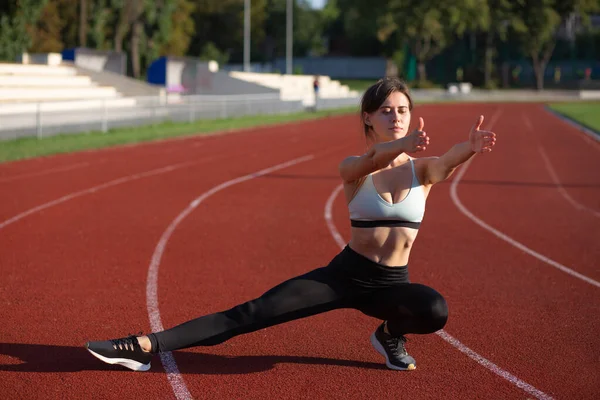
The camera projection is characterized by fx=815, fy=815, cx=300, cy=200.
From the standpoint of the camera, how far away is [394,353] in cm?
512

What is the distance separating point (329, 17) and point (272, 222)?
114479 millimetres

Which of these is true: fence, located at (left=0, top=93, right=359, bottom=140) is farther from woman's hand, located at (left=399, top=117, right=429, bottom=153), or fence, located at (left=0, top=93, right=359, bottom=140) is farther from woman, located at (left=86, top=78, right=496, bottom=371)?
woman's hand, located at (left=399, top=117, right=429, bottom=153)

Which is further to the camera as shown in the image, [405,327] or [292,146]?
[292,146]

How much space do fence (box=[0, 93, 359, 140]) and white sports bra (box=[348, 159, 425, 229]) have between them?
1875 cm

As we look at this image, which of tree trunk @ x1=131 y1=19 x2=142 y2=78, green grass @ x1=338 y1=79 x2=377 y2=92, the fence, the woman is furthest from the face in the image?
green grass @ x1=338 y1=79 x2=377 y2=92

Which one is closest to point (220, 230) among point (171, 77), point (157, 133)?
point (157, 133)

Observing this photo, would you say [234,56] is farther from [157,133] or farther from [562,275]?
[562,275]

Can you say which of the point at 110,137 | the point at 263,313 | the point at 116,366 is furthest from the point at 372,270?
the point at 110,137

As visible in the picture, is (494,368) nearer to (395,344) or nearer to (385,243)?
(395,344)

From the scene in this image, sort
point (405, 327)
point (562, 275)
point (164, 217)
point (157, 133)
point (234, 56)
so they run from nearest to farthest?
1. point (405, 327)
2. point (562, 275)
3. point (164, 217)
4. point (157, 133)
5. point (234, 56)

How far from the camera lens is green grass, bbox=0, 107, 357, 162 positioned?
19.5 m

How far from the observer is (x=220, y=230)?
34.3 ft

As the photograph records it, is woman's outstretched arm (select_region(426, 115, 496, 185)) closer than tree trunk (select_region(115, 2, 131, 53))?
Yes

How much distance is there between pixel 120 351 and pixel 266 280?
3.00 metres
